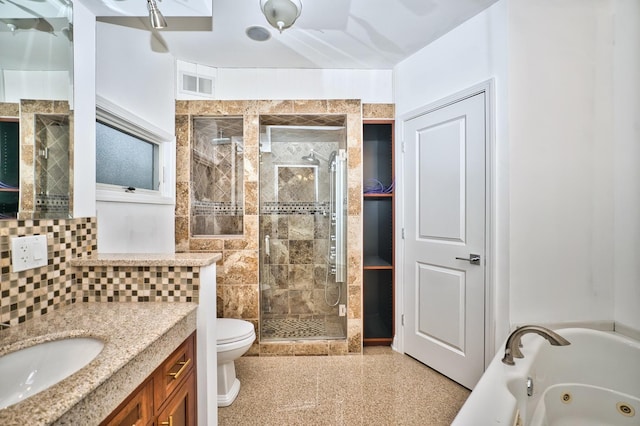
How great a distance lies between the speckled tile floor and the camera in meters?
1.65

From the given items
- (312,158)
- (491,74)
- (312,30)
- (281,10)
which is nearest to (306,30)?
(312,30)

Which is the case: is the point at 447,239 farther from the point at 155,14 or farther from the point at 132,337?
the point at 155,14

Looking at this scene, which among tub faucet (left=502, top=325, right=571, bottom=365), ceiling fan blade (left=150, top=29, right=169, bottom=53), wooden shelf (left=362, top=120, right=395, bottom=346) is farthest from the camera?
wooden shelf (left=362, top=120, right=395, bottom=346)

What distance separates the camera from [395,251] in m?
2.46

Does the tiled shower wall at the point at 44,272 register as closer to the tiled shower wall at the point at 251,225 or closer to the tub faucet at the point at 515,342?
the tiled shower wall at the point at 251,225

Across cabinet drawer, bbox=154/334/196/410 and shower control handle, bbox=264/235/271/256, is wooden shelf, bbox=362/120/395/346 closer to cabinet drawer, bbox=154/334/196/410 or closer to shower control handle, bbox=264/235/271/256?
shower control handle, bbox=264/235/271/256

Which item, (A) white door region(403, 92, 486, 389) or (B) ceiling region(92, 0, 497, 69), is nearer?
(B) ceiling region(92, 0, 497, 69)

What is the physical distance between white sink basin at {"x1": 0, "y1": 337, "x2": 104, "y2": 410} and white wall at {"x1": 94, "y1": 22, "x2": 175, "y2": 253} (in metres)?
0.86

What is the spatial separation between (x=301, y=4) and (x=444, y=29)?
1.06m

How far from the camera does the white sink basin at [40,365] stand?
31.2 inches

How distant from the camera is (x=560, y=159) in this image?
1663 mm

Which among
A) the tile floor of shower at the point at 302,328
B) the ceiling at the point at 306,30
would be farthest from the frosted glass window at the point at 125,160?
the tile floor of shower at the point at 302,328

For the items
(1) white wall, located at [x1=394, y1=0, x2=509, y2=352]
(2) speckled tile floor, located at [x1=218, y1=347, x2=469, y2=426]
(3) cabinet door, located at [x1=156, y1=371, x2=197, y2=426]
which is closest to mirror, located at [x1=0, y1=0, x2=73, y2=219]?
(3) cabinet door, located at [x1=156, y1=371, x2=197, y2=426]

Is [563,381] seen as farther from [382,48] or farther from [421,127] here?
[382,48]
